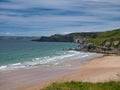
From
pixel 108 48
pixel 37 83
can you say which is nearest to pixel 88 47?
pixel 108 48

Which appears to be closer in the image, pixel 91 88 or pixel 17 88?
pixel 91 88

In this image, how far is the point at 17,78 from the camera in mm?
34188

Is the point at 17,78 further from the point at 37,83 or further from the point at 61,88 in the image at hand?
the point at 61,88

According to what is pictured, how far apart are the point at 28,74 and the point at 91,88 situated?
18.6m

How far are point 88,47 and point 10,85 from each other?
73591mm

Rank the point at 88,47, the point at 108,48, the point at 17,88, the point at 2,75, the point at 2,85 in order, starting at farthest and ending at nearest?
1. the point at 88,47
2. the point at 108,48
3. the point at 2,75
4. the point at 2,85
5. the point at 17,88

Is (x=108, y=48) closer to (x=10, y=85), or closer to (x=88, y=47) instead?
(x=88, y=47)

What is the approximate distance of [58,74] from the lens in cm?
3753

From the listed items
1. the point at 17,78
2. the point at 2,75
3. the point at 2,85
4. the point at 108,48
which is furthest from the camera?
the point at 108,48

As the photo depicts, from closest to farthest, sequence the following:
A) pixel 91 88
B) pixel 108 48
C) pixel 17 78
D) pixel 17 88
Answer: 1. pixel 91 88
2. pixel 17 88
3. pixel 17 78
4. pixel 108 48

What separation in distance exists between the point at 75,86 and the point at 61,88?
1.45 m

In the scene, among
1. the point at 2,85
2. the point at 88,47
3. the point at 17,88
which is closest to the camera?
the point at 17,88

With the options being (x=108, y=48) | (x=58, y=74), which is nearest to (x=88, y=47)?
(x=108, y=48)

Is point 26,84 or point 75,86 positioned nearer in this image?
point 75,86
